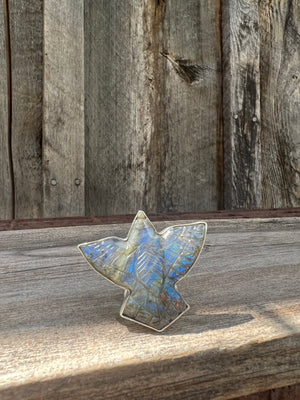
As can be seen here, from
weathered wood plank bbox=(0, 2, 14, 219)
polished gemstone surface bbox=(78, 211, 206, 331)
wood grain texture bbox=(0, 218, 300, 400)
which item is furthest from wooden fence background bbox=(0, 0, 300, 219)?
polished gemstone surface bbox=(78, 211, 206, 331)

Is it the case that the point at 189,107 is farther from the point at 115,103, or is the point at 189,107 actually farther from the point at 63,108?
the point at 63,108

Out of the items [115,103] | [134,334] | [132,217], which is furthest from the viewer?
[115,103]

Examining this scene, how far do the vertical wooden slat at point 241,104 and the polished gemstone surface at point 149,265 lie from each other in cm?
59

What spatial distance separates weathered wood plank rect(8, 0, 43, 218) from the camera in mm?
1068

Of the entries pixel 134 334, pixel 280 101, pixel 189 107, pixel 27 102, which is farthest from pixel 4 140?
pixel 280 101

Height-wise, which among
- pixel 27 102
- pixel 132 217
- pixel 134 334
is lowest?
pixel 134 334

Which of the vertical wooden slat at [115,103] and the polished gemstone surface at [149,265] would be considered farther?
the vertical wooden slat at [115,103]

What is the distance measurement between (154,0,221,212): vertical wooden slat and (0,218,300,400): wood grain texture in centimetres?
37

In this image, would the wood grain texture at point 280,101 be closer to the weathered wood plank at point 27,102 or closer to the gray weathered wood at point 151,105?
the gray weathered wood at point 151,105

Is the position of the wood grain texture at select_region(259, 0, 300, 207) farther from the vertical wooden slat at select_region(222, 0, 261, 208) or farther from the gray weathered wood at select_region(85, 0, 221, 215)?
the gray weathered wood at select_region(85, 0, 221, 215)

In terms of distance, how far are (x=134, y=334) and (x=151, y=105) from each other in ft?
2.55

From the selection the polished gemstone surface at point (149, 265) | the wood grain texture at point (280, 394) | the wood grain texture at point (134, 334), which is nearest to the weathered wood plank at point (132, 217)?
the wood grain texture at point (134, 334)

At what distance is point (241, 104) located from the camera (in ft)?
4.03

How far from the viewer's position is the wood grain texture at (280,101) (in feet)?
4.22
